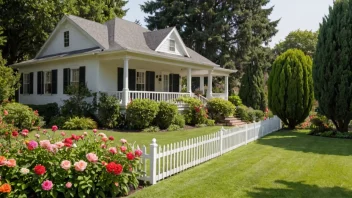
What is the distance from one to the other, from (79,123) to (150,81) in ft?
22.5

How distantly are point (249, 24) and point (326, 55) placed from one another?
62.7 ft

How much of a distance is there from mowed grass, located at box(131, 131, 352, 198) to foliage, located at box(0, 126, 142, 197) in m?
0.62

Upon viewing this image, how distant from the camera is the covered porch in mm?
15786

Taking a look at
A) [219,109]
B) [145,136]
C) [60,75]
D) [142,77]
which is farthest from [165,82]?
[145,136]

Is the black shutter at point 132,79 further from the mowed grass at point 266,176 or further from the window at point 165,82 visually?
the mowed grass at point 266,176

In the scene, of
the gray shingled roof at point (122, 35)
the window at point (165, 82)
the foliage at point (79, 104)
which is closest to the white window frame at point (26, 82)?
the gray shingled roof at point (122, 35)

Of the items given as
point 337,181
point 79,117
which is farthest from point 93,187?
point 79,117

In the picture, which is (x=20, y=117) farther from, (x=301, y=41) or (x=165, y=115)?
(x=301, y=41)

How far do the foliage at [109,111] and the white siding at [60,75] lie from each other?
1670mm

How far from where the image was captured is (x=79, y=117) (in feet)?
49.9

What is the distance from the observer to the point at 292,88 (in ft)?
51.0

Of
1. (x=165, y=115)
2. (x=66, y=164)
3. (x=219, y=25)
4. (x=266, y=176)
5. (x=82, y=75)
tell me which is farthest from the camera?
(x=219, y=25)

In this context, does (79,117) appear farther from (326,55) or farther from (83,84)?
(326,55)

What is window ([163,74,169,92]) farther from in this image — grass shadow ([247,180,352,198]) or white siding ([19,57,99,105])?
grass shadow ([247,180,352,198])
